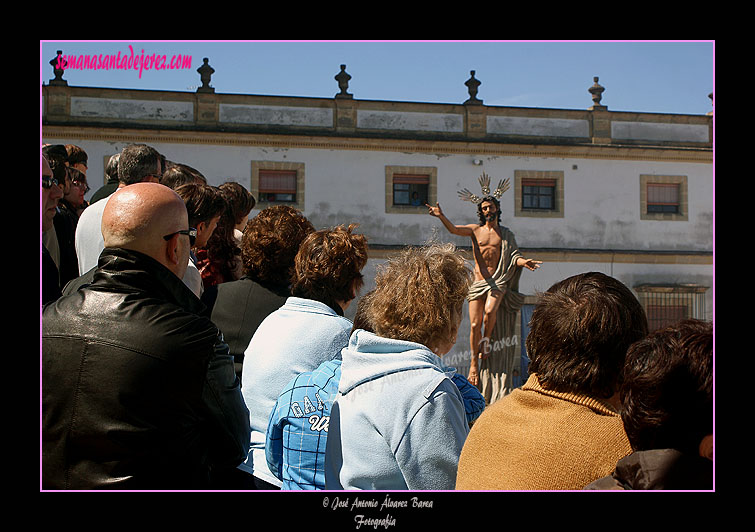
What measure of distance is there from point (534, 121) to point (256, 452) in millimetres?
22782

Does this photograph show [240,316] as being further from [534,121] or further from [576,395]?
[534,121]

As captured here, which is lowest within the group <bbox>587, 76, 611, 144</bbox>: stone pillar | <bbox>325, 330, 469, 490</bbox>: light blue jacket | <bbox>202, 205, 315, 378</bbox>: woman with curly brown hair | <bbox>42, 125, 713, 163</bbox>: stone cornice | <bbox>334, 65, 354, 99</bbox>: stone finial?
<bbox>325, 330, 469, 490</bbox>: light blue jacket

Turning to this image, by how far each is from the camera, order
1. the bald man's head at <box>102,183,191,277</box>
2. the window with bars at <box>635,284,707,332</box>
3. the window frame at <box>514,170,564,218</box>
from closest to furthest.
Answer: the bald man's head at <box>102,183,191,277</box> < the window frame at <box>514,170,564,218</box> < the window with bars at <box>635,284,707,332</box>

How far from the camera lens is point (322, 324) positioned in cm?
324

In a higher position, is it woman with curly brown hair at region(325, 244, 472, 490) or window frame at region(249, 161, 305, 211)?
window frame at region(249, 161, 305, 211)

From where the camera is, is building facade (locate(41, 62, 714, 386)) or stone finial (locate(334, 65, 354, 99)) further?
stone finial (locate(334, 65, 354, 99))

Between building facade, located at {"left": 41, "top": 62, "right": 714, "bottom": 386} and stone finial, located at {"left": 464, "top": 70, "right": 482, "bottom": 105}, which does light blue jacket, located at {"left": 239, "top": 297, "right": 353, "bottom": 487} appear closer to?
building facade, located at {"left": 41, "top": 62, "right": 714, "bottom": 386}

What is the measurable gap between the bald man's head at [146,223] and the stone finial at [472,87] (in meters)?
22.8

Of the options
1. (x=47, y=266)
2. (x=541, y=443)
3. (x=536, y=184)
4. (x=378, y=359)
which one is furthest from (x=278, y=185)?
(x=541, y=443)

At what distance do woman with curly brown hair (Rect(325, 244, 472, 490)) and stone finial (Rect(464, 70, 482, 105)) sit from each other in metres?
22.4


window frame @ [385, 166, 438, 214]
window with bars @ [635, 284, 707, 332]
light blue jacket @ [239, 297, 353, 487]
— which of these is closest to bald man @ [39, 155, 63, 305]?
light blue jacket @ [239, 297, 353, 487]

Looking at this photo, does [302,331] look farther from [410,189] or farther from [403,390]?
[410,189]

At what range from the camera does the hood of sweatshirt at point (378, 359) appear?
2566 mm

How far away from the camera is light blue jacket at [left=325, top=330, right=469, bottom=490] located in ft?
8.04
